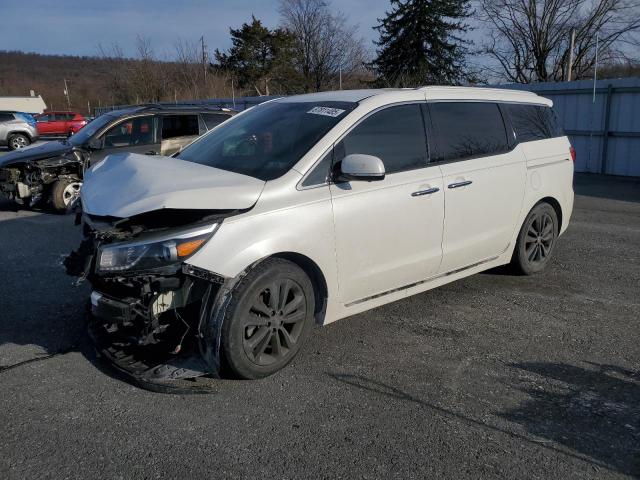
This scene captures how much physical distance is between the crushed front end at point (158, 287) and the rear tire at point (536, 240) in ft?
10.7

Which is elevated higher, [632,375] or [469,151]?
[469,151]

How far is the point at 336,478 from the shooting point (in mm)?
2746

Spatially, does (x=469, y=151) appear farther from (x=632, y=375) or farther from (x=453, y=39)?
(x=453, y=39)

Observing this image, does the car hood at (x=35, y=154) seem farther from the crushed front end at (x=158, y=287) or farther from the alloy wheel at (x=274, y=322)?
the alloy wheel at (x=274, y=322)

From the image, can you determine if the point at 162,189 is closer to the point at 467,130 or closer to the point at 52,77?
the point at 467,130

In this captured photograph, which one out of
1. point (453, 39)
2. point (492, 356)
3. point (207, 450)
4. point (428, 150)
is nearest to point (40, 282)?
point (207, 450)

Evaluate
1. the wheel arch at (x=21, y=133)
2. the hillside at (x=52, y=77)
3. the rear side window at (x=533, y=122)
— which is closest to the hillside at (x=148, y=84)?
the hillside at (x=52, y=77)

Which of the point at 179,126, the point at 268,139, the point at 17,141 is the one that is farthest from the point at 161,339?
the point at 17,141

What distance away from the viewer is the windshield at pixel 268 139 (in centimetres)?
406

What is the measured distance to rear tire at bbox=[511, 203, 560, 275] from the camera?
5.60 m

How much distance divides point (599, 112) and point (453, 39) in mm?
22671

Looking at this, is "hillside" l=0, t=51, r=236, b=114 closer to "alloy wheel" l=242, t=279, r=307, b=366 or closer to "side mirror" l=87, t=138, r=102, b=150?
"side mirror" l=87, t=138, r=102, b=150

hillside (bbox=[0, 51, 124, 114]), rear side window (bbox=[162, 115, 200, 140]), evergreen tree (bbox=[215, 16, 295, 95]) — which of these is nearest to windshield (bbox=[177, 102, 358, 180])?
rear side window (bbox=[162, 115, 200, 140])

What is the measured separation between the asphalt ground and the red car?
28166 mm
